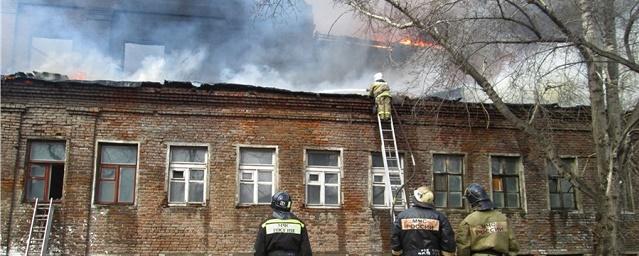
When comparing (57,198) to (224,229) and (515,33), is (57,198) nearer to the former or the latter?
(224,229)

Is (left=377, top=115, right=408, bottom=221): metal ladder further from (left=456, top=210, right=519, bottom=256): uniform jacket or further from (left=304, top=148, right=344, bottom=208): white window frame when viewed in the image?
(left=456, top=210, right=519, bottom=256): uniform jacket

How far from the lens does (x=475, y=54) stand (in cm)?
1036

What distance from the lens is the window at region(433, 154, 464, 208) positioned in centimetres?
1238

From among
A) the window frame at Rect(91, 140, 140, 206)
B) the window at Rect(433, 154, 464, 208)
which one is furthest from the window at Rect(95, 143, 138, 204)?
the window at Rect(433, 154, 464, 208)

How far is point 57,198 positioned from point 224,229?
10.3 ft

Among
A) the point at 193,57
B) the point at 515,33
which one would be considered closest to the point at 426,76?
the point at 515,33

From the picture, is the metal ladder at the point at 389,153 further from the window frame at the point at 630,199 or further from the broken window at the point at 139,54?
the broken window at the point at 139,54

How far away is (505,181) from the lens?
12.8 metres

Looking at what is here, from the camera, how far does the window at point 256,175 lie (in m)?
11.5

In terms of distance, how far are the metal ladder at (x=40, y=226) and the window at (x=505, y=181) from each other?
8970 mm

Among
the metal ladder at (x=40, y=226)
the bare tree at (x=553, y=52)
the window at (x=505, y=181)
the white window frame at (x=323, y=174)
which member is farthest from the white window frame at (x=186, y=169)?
the window at (x=505, y=181)

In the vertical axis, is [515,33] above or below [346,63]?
below

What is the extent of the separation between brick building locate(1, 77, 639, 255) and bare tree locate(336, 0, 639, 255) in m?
1.69

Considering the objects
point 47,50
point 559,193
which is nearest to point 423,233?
point 559,193
